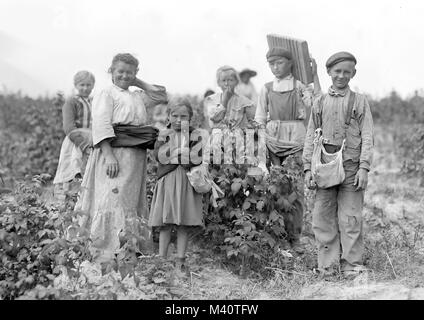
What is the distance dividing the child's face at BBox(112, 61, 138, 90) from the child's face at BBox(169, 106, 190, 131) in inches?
18.5

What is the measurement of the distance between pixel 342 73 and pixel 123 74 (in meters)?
1.73

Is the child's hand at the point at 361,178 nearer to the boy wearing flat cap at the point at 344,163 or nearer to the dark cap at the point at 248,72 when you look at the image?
the boy wearing flat cap at the point at 344,163

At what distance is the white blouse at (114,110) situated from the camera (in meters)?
4.97

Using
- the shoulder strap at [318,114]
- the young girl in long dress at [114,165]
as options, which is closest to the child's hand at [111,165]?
the young girl in long dress at [114,165]

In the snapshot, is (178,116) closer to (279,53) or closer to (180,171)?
(180,171)

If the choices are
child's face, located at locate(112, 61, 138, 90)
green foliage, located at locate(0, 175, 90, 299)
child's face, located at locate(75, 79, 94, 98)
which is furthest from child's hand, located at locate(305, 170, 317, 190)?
child's face, located at locate(75, 79, 94, 98)

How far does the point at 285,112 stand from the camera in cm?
579

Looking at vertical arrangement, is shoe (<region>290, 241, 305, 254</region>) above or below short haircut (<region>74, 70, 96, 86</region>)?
below

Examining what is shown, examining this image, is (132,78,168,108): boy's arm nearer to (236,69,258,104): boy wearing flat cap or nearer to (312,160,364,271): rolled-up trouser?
(312,160,364,271): rolled-up trouser

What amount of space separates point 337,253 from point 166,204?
144 centimetres

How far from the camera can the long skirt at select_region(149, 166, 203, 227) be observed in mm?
4922

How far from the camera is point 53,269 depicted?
162 inches

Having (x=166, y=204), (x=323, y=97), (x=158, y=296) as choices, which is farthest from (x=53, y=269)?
(x=323, y=97)
